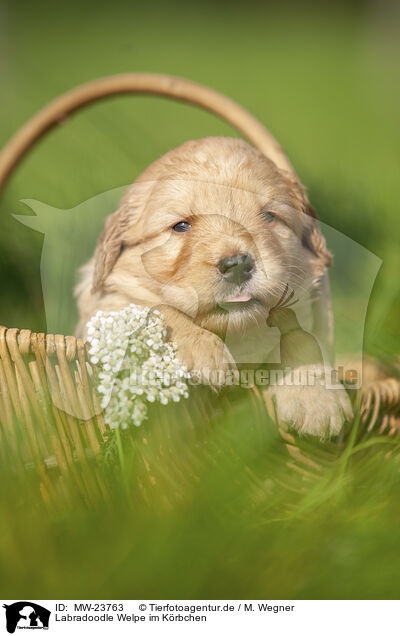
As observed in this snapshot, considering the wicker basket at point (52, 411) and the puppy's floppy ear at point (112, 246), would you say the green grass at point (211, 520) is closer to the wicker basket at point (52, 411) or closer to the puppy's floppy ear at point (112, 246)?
the wicker basket at point (52, 411)

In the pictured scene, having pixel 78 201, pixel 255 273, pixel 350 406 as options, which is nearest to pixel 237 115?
pixel 78 201

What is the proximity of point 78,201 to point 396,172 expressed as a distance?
1.55 m

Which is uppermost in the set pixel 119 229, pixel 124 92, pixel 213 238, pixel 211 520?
pixel 124 92

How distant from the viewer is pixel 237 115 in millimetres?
2012

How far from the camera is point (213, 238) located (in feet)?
4.14

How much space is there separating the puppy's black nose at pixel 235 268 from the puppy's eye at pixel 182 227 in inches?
6.0

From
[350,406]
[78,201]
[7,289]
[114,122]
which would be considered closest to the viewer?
[350,406]

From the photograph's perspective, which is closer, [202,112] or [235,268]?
[235,268]

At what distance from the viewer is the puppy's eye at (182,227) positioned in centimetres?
132

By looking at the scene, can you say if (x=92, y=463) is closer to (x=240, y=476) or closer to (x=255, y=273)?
(x=240, y=476)

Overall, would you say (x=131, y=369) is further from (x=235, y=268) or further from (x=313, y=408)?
(x=313, y=408)
